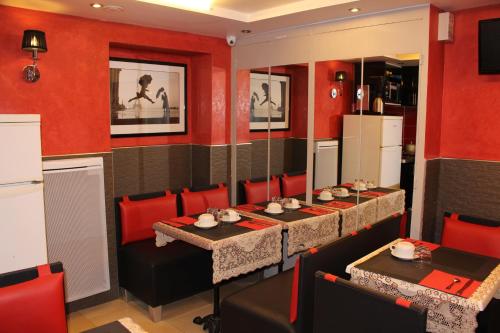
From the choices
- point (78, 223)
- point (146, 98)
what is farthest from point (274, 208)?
point (146, 98)

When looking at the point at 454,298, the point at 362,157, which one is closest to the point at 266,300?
the point at 454,298

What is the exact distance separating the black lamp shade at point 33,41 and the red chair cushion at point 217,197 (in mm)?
1840

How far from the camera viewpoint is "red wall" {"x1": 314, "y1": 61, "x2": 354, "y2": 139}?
352 centimetres

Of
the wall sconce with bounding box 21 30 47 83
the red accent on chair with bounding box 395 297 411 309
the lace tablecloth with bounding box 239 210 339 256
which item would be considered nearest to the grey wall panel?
the lace tablecloth with bounding box 239 210 339 256

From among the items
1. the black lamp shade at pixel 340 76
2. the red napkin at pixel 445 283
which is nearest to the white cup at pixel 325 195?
the black lamp shade at pixel 340 76

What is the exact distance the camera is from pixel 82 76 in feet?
11.3

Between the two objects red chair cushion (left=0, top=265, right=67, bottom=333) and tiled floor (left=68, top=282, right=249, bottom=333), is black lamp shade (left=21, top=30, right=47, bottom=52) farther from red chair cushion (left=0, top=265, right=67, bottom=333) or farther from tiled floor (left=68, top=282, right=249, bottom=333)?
tiled floor (left=68, top=282, right=249, bottom=333)

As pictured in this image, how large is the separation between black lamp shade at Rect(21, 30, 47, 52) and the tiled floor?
2.04 m

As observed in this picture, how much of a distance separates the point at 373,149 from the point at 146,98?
2.18 meters

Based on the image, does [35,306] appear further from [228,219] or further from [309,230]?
[309,230]

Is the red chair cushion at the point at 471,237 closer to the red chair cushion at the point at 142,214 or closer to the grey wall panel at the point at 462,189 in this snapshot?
the grey wall panel at the point at 462,189

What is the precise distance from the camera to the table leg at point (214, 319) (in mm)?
3090

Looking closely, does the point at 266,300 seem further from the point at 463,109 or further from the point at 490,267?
the point at 463,109

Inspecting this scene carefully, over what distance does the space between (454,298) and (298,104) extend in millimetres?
2346
